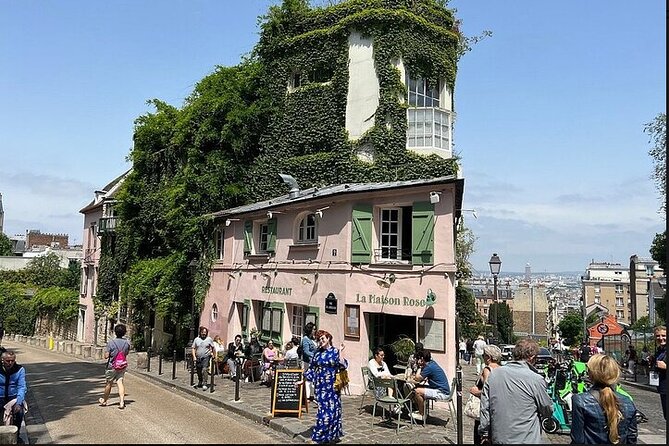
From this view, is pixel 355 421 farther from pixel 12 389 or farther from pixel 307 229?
pixel 307 229

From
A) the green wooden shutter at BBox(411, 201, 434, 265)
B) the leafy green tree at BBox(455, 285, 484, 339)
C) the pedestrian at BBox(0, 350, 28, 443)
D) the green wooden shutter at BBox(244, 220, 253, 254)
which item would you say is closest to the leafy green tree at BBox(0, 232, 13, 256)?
the leafy green tree at BBox(455, 285, 484, 339)

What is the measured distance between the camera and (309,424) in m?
9.91

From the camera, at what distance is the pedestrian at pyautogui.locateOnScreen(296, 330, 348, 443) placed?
8.36 metres

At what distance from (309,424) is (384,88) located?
17.2 meters

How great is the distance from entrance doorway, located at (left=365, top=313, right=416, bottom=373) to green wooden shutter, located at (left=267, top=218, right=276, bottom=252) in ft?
15.8

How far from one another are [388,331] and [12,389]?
31.7 ft

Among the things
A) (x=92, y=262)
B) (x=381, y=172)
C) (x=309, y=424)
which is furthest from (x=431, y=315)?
(x=92, y=262)

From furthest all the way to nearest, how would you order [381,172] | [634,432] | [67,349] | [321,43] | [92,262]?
1. [92,262]
2. [67,349]
3. [321,43]
4. [381,172]
5. [634,432]

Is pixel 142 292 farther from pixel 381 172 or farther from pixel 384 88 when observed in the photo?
pixel 384 88

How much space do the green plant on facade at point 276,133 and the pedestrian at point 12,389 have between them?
47.5ft

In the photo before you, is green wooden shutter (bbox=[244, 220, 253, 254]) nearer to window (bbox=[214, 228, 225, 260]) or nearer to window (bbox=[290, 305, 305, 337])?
window (bbox=[214, 228, 225, 260])

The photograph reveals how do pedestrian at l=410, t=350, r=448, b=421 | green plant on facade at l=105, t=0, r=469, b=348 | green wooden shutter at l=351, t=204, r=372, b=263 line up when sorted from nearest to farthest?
pedestrian at l=410, t=350, r=448, b=421
green wooden shutter at l=351, t=204, r=372, b=263
green plant on facade at l=105, t=0, r=469, b=348

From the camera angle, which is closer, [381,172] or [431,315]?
[431,315]

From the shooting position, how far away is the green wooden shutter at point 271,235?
1762 cm
